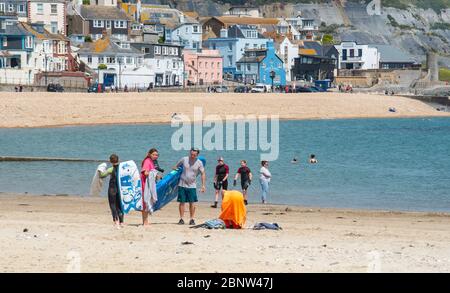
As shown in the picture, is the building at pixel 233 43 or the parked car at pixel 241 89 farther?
the building at pixel 233 43

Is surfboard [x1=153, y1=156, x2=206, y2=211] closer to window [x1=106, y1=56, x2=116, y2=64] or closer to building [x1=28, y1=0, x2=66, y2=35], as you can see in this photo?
window [x1=106, y1=56, x2=116, y2=64]

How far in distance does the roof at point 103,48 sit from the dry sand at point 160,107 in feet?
76.1

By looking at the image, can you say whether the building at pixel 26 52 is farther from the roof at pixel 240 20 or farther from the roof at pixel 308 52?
the roof at pixel 308 52

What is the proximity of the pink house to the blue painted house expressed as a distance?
14.5 ft

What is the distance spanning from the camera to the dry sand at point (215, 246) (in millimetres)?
14727

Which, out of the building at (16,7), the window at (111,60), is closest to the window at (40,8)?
the building at (16,7)

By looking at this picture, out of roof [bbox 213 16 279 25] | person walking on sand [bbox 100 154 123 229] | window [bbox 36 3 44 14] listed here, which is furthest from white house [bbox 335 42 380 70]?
person walking on sand [bbox 100 154 123 229]

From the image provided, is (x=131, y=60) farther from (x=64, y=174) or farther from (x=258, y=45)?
(x=64, y=174)

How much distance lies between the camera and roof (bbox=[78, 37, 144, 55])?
10562 centimetres

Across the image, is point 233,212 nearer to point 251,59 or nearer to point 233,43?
point 251,59

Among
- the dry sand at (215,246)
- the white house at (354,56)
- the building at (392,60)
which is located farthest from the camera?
the building at (392,60)

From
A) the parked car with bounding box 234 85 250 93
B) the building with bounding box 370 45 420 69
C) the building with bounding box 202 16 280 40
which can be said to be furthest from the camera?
the building with bounding box 370 45 420 69

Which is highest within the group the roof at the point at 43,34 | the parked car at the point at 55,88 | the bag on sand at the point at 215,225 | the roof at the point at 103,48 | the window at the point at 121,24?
the window at the point at 121,24

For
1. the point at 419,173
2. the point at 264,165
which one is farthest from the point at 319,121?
the point at 264,165
